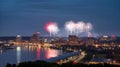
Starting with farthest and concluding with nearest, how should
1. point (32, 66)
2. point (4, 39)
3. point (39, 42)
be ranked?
1. point (4, 39)
2. point (39, 42)
3. point (32, 66)

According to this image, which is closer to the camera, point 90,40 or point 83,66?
point 83,66

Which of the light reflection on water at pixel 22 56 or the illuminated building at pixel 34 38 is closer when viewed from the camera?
the light reflection on water at pixel 22 56

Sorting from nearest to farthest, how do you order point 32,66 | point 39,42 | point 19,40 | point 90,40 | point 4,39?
point 32,66, point 90,40, point 39,42, point 19,40, point 4,39

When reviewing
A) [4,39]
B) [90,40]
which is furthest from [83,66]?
[4,39]

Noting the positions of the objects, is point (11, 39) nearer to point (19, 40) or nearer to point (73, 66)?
point (19, 40)

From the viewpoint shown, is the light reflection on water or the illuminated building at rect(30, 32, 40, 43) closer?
the light reflection on water

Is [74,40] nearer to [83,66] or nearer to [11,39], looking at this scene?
[11,39]


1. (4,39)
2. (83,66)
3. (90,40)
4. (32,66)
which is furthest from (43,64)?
(4,39)

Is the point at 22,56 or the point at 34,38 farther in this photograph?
the point at 34,38

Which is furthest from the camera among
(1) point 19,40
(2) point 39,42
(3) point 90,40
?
(1) point 19,40
